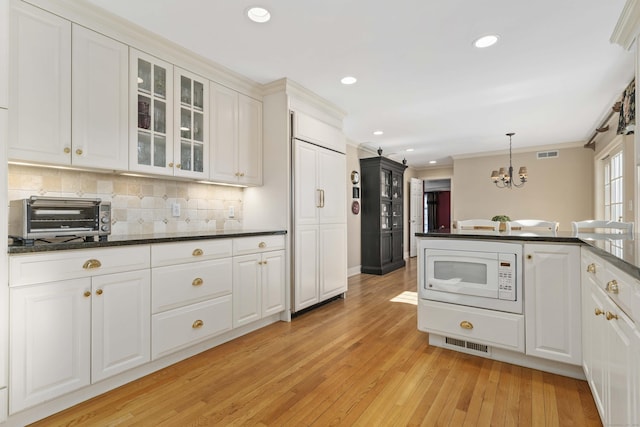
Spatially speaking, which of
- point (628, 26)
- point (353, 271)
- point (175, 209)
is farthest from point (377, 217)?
point (628, 26)

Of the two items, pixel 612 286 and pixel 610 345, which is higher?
pixel 612 286


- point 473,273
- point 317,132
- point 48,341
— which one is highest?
point 317,132

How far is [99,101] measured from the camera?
2.22 metres

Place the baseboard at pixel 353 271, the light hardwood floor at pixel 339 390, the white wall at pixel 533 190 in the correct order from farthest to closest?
the white wall at pixel 533 190 < the baseboard at pixel 353 271 < the light hardwood floor at pixel 339 390

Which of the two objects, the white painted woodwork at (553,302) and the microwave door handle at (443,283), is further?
the microwave door handle at (443,283)

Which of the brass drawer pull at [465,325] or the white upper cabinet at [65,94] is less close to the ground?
the white upper cabinet at [65,94]

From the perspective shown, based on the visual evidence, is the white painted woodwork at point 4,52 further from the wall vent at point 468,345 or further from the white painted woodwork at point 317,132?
the wall vent at point 468,345

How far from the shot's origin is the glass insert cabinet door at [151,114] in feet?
7.98

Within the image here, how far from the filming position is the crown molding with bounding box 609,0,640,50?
208cm

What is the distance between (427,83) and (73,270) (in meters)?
3.47

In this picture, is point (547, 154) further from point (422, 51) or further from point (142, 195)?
point (142, 195)

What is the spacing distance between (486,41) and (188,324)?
10.7ft

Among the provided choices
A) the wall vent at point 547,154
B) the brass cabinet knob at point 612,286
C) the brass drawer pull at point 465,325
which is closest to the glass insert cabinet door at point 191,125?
the brass drawer pull at point 465,325

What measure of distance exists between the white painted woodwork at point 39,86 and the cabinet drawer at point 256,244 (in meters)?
1.35
